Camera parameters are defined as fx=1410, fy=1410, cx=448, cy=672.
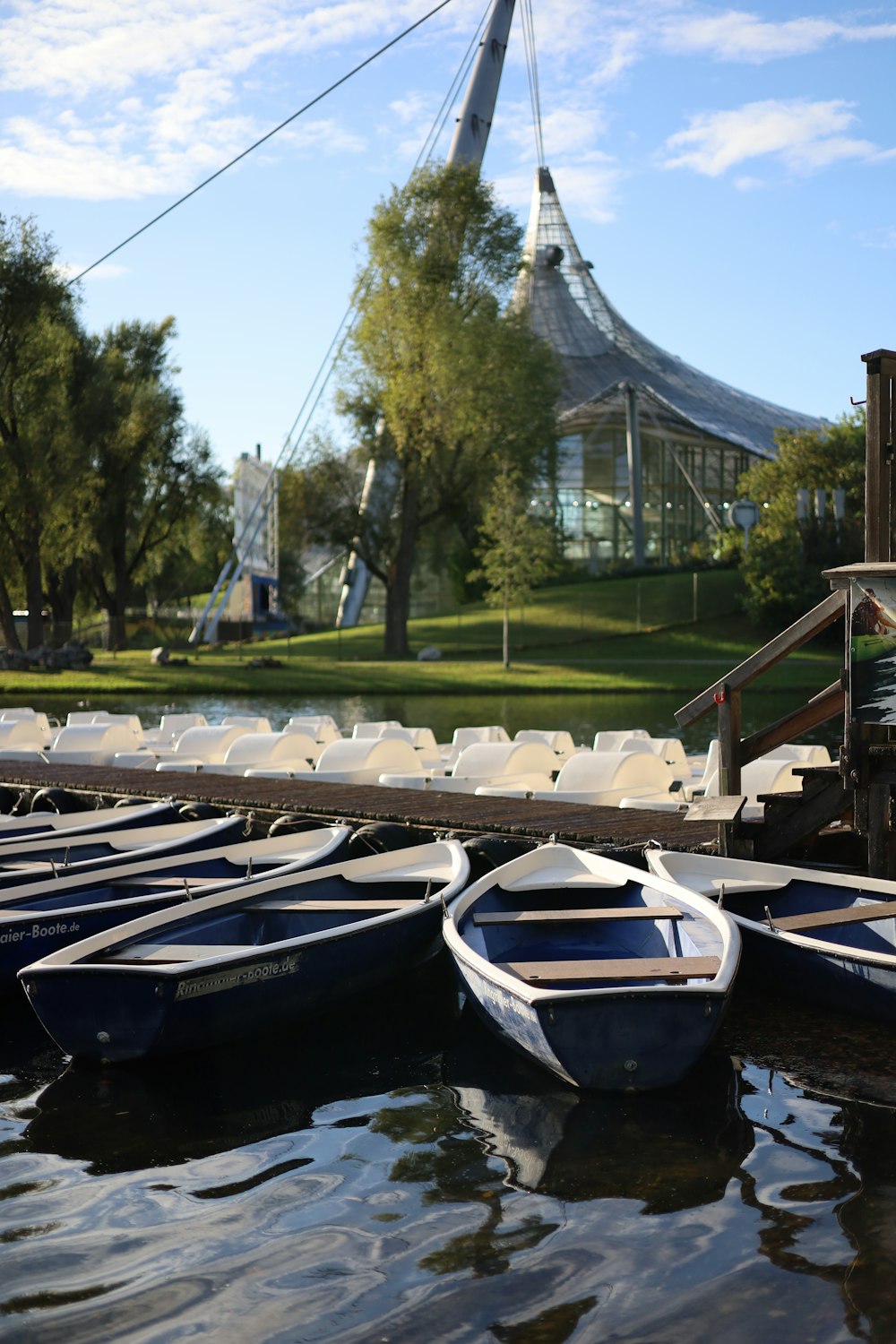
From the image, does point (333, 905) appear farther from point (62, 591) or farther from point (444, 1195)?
point (62, 591)

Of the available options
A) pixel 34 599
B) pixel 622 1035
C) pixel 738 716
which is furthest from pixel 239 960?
pixel 34 599

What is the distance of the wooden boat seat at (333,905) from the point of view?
10859 mm

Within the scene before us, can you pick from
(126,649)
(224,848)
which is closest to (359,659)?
(126,649)

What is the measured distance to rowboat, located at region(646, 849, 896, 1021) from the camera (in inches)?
383

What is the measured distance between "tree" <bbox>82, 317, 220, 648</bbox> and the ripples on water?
50837mm

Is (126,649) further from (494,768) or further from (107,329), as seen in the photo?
(494,768)

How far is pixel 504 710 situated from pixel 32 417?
2368cm

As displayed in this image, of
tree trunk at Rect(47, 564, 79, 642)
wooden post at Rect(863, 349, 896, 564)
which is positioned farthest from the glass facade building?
wooden post at Rect(863, 349, 896, 564)

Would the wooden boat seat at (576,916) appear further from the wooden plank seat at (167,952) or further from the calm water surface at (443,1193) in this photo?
the wooden plank seat at (167,952)

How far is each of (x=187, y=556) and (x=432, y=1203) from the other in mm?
77346

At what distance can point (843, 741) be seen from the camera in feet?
38.0

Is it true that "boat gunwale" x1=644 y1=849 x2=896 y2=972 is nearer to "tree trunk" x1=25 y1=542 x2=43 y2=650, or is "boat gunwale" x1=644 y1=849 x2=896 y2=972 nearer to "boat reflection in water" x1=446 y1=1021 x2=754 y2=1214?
"boat reflection in water" x1=446 y1=1021 x2=754 y2=1214

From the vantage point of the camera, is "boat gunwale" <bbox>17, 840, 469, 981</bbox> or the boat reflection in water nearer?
the boat reflection in water

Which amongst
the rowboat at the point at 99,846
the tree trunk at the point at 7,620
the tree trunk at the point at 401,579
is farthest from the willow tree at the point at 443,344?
the rowboat at the point at 99,846
